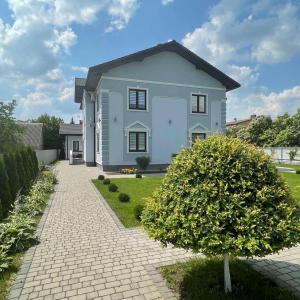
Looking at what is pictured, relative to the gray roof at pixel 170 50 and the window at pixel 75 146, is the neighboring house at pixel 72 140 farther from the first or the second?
the gray roof at pixel 170 50

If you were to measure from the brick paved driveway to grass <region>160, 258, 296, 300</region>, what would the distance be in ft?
0.84

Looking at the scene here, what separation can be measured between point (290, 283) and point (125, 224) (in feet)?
13.3

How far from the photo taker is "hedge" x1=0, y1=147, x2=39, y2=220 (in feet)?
24.6

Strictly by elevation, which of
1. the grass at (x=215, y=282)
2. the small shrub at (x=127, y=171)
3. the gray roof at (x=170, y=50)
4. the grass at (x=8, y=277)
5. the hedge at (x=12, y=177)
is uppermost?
the gray roof at (x=170, y=50)

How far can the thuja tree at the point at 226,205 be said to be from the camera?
2971 mm

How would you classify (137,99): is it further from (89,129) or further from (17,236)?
(17,236)

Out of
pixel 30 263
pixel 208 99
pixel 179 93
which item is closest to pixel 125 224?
pixel 30 263

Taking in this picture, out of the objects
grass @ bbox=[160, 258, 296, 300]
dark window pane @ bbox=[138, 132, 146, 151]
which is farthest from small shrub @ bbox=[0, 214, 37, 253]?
dark window pane @ bbox=[138, 132, 146, 151]

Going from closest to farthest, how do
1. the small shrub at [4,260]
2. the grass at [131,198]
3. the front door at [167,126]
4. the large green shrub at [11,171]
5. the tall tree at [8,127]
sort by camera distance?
the small shrub at [4,260]
the grass at [131,198]
the large green shrub at [11,171]
the tall tree at [8,127]
the front door at [167,126]

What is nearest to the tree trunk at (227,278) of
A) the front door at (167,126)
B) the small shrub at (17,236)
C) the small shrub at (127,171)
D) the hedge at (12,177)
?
the small shrub at (17,236)

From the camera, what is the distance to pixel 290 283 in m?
3.91

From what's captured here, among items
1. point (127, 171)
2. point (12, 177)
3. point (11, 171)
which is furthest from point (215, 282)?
point (127, 171)

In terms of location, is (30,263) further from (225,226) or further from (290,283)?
(290,283)

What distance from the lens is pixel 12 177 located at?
9156 mm
